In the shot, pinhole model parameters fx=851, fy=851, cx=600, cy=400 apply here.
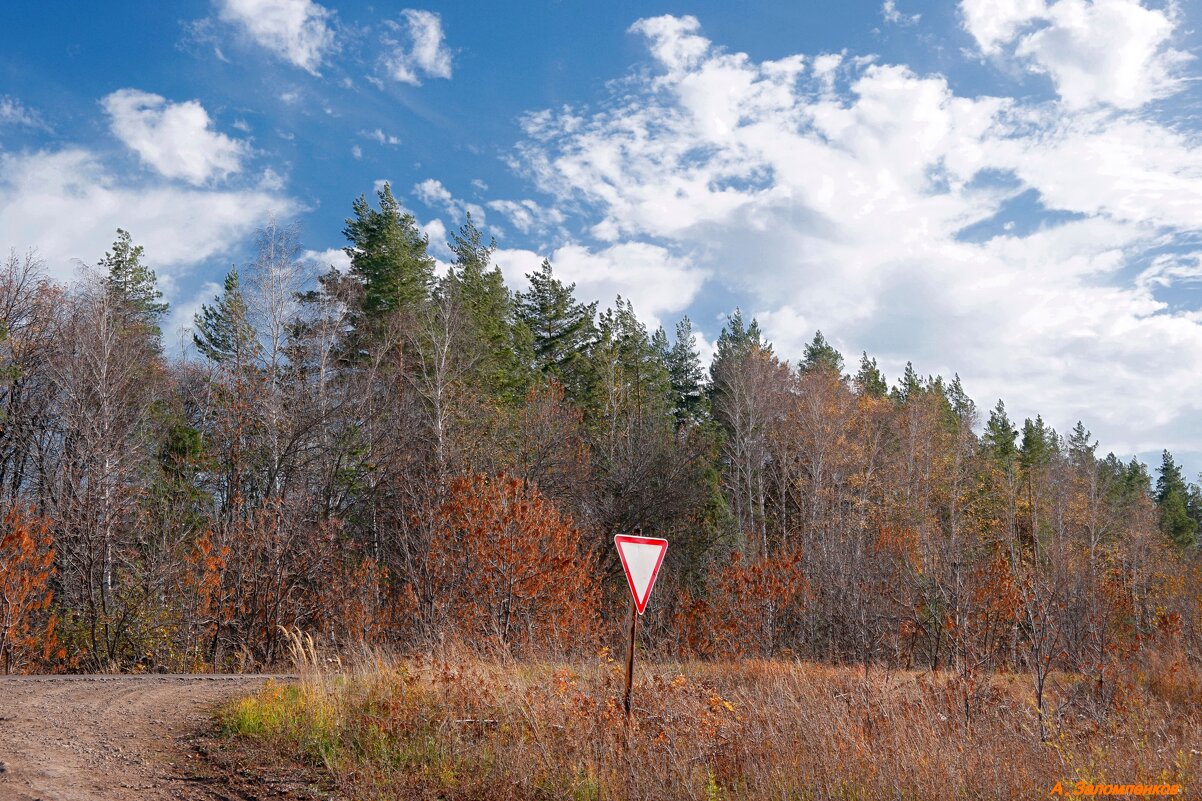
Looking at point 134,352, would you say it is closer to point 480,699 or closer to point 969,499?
point 480,699

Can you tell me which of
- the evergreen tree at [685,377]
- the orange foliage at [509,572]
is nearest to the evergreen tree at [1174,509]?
the evergreen tree at [685,377]

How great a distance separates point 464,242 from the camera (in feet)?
127

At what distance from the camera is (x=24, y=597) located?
53.7 ft

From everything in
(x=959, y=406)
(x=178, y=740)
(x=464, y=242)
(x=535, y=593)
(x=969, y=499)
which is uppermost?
(x=464, y=242)

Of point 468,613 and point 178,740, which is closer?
point 178,740

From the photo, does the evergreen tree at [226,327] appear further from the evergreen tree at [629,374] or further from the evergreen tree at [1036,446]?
the evergreen tree at [1036,446]

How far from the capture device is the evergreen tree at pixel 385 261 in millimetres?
32656

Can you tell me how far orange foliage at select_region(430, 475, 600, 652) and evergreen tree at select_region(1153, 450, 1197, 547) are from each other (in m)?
57.2

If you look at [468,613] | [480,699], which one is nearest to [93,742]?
[480,699]

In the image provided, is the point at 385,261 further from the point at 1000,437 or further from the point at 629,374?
the point at 1000,437

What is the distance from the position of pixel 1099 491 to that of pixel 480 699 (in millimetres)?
56409

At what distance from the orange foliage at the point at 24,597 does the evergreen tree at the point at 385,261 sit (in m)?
15.8

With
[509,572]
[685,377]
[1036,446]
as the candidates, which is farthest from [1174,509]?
[509,572]

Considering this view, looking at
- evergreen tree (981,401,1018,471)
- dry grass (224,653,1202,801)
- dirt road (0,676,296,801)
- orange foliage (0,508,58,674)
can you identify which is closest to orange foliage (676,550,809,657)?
dry grass (224,653,1202,801)
